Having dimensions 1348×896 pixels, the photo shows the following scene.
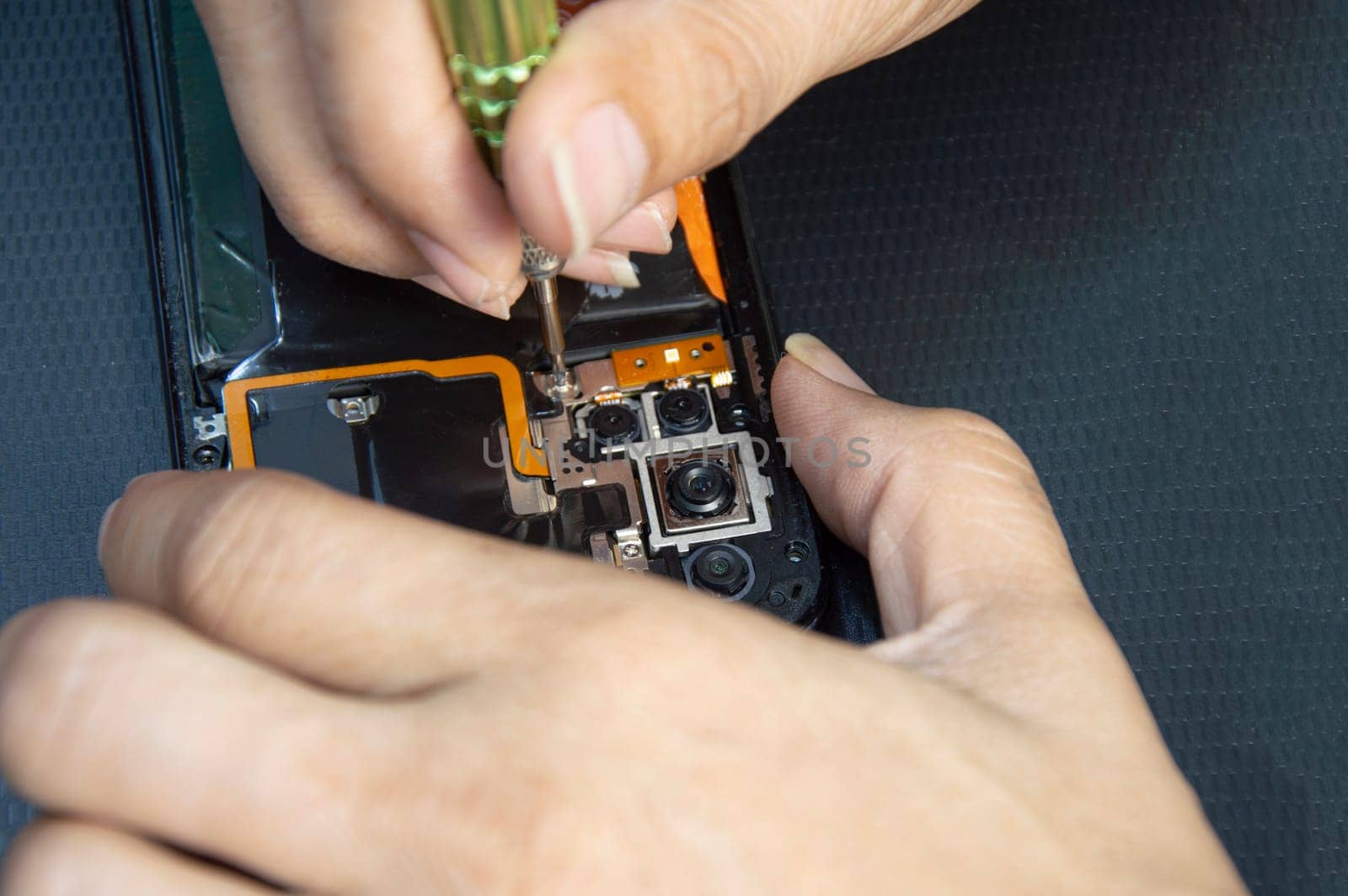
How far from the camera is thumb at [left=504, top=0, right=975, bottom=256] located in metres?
0.84

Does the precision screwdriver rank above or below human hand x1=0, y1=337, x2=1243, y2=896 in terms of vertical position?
above

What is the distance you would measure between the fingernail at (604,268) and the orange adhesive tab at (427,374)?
12 centimetres

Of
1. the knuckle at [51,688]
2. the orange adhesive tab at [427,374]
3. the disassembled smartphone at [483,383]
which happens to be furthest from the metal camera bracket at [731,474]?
the knuckle at [51,688]

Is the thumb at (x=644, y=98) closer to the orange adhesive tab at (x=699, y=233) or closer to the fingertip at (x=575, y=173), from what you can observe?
the fingertip at (x=575, y=173)

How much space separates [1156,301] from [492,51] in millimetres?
894

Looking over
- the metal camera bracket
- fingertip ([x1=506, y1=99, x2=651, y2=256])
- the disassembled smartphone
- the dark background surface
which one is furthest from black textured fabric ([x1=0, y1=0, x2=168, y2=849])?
fingertip ([x1=506, y1=99, x2=651, y2=256])

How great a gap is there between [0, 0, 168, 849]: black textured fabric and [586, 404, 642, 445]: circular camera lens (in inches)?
18.9

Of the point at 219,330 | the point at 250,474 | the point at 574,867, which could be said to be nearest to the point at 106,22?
the point at 219,330

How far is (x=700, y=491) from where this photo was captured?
45.5 inches

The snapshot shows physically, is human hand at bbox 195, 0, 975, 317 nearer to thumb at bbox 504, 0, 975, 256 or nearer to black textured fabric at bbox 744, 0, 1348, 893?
thumb at bbox 504, 0, 975, 256

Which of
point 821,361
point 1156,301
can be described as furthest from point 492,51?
point 1156,301

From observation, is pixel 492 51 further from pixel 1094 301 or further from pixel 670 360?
pixel 1094 301

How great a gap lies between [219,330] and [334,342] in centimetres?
11

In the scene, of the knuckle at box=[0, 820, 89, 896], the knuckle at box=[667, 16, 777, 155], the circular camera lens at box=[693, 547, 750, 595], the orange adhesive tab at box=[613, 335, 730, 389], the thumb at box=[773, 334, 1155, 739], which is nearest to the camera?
the knuckle at box=[0, 820, 89, 896]
